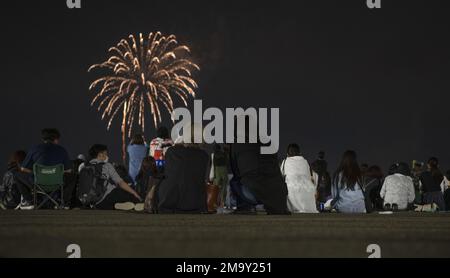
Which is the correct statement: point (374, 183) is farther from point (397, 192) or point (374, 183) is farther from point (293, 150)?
point (293, 150)

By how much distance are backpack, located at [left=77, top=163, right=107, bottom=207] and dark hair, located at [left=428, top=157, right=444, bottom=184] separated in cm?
694

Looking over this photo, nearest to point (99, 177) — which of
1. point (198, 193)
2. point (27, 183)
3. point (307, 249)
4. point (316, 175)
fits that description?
point (27, 183)

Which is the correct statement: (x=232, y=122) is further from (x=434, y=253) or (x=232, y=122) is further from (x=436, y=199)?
(x=436, y=199)

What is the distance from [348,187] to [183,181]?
10.0 ft

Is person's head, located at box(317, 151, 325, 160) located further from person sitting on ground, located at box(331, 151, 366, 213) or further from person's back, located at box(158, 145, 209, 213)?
person's back, located at box(158, 145, 209, 213)

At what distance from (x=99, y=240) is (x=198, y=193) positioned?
419cm

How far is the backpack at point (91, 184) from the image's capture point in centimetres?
1173

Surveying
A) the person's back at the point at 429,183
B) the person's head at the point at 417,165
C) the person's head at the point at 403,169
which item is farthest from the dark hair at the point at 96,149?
the person's head at the point at 417,165

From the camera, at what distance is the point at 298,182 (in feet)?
37.6

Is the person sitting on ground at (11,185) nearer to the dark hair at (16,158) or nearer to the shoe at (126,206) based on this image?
the dark hair at (16,158)

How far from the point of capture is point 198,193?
982cm

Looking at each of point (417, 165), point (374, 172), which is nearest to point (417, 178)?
point (417, 165)

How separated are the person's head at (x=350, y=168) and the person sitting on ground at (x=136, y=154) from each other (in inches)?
178

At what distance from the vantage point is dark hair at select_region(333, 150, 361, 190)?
11102mm
